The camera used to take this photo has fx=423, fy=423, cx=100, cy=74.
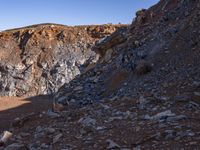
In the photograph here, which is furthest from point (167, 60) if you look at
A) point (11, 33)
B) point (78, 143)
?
point (11, 33)

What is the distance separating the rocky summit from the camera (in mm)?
8305

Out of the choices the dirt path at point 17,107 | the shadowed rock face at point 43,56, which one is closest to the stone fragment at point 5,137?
the dirt path at point 17,107

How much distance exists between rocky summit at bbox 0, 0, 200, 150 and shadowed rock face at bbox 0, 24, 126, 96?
2497 cm

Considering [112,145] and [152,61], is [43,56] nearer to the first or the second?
[152,61]

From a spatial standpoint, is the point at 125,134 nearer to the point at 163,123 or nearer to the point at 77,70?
the point at 163,123

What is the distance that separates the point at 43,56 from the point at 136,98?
36275 mm

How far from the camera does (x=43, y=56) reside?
153ft

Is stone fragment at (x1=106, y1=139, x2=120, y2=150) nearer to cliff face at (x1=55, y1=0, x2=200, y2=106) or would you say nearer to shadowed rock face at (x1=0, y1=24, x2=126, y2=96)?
cliff face at (x1=55, y1=0, x2=200, y2=106)

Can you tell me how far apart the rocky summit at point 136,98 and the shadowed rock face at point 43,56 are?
24975mm

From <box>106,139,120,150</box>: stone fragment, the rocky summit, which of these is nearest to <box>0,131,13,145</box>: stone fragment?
the rocky summit

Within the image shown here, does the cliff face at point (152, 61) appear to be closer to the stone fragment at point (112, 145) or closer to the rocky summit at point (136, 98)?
the rocky summit at point (136, 98)

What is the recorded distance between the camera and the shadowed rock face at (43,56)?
4519 cm

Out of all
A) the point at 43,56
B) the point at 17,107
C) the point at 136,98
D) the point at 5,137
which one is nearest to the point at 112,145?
the point at 5,137

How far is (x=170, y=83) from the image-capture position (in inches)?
456
